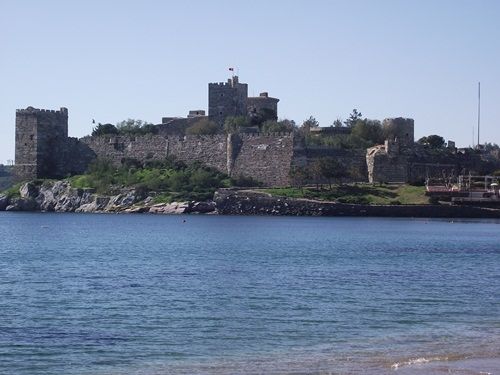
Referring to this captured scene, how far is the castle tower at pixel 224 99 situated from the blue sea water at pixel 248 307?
40641 mm

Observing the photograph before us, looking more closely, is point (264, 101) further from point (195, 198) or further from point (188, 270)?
point (188, 270)

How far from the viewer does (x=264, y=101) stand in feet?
306

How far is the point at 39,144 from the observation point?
8206 cm

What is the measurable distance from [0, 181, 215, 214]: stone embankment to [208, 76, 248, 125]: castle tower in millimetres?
13752

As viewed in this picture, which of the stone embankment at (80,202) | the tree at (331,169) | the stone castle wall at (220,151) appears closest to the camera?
the tree at (331,169)

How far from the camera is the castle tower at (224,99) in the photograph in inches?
3408

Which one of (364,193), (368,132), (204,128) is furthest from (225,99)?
(364,193)

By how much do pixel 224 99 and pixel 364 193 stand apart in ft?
70.3

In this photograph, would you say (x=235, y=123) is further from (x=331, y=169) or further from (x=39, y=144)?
(x=39, y=144)

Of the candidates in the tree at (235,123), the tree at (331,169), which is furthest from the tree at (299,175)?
the tree at (235,123)

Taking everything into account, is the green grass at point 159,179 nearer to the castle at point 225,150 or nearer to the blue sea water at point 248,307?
the castle at point 225,150

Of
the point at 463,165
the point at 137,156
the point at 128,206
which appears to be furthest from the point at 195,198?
the point at 463,165

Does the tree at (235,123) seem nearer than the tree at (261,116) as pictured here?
Yes

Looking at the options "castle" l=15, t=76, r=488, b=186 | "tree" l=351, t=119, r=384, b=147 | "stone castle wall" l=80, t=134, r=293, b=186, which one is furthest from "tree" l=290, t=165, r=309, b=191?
"tree" l=351, t=119, r=384, b=147
